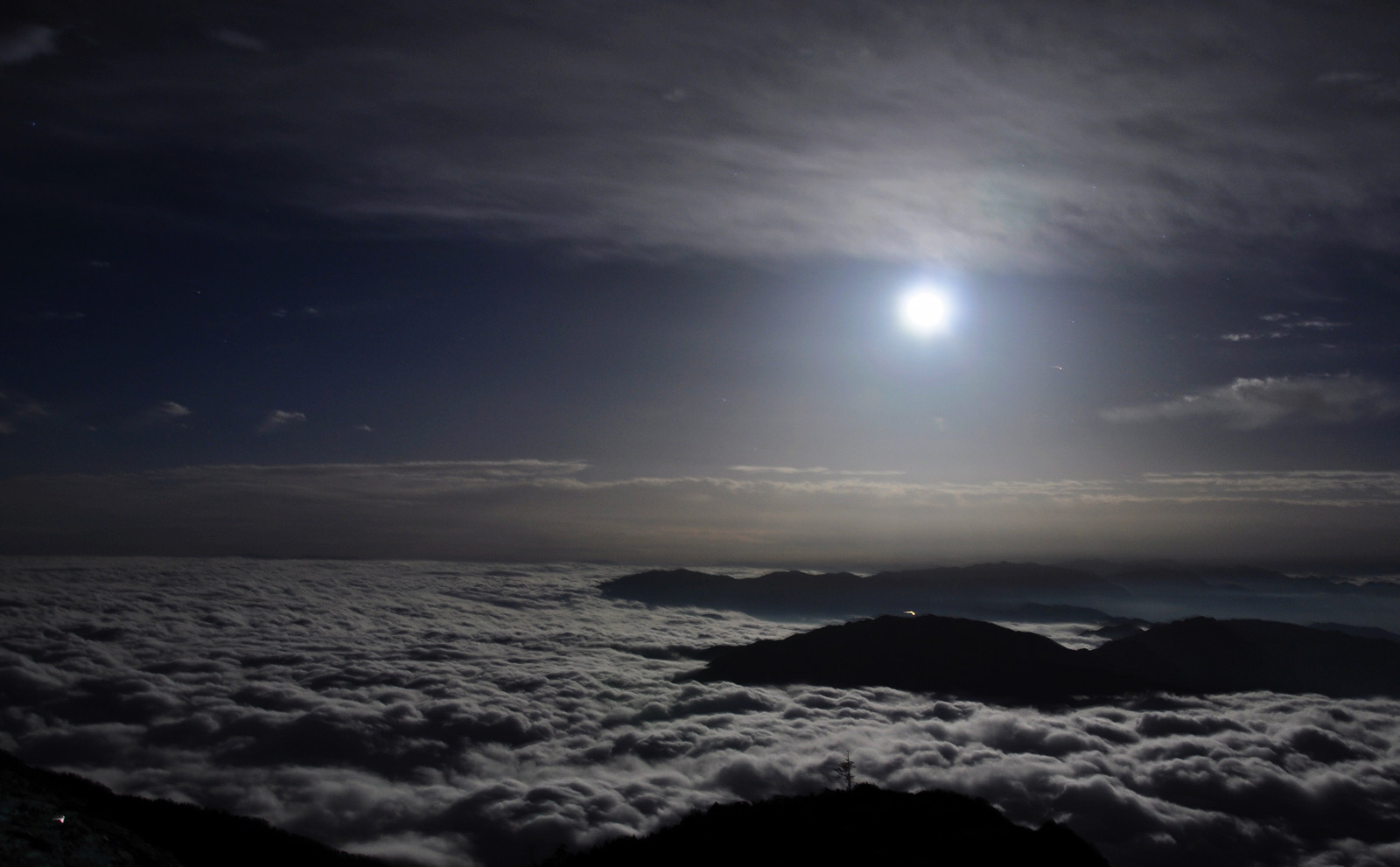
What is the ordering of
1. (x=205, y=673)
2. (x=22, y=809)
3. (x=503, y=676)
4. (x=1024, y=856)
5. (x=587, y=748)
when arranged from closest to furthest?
1. (x=22, y=809)
2. (x=1024, y=856)
3. (x=587, y=748)
4. (x=205, y=673)
5. (x=503, y=676)

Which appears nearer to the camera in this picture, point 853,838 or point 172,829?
point 853,838

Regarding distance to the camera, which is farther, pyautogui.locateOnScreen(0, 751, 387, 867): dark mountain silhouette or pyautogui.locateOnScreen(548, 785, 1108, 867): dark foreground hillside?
pyautogui.locateOnScreen(548, 785, 1108, 867): dark foreground hillside

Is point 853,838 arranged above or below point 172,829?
above

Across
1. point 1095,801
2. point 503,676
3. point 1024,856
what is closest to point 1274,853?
point 1095,801

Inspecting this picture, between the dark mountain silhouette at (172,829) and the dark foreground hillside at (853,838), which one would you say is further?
the dark foreground hillside at (853,838)

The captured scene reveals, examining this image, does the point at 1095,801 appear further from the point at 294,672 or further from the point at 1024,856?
the point at 294,672

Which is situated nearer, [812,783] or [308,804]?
[308,804]

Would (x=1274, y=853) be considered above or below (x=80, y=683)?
below

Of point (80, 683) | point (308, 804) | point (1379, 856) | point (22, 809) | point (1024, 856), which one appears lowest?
point (1379, 856)
